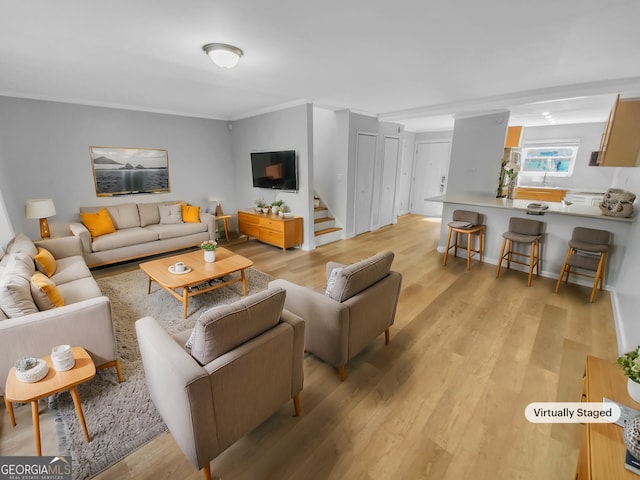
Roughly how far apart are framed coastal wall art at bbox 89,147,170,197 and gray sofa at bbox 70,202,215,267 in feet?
1.01

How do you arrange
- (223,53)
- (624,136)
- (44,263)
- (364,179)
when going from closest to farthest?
(223,53) → (44,263) → (624,136) → (364,179)

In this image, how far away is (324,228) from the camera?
5.54 m

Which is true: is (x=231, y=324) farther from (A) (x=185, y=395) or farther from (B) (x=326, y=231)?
(B) (x=326, y=231)

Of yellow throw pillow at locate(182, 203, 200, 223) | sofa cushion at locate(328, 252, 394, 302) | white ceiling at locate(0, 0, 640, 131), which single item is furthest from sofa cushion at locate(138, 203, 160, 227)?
sofa cushion at locate(328, 252, 394, 302)

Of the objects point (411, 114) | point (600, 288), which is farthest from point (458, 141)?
point (600, 288)

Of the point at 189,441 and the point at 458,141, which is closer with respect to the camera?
the point at 189,441

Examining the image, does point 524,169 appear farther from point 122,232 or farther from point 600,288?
point 122,232

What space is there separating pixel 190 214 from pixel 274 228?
1.57 metres

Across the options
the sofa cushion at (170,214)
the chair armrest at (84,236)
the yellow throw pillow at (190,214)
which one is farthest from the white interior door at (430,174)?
the chair armrest at (84,236)

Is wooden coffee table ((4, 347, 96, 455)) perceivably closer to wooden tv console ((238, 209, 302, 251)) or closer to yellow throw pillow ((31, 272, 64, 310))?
yellow throw pillow ((31, 272, 64, 310))

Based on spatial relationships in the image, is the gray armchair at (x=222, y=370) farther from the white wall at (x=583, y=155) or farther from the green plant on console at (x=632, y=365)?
the white wall at (x=583, y=155)

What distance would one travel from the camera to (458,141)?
4984 millimetres

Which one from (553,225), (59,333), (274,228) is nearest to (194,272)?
(59,333)

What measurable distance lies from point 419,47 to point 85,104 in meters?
4.77
